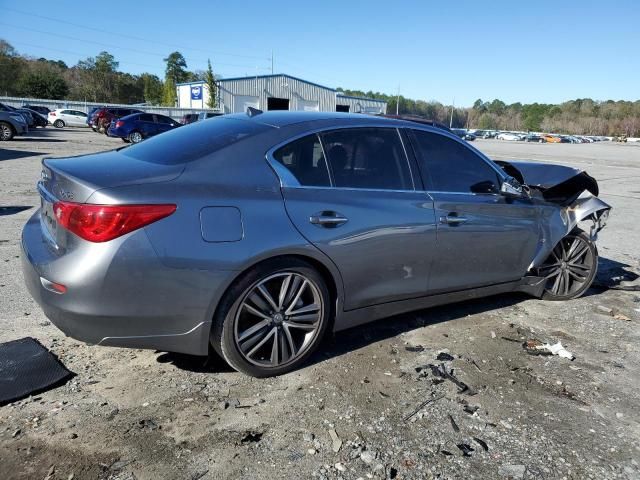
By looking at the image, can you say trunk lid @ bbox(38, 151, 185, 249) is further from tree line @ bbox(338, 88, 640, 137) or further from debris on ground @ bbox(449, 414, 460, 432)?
tree line @ bbox(338, 88, 640, 137)

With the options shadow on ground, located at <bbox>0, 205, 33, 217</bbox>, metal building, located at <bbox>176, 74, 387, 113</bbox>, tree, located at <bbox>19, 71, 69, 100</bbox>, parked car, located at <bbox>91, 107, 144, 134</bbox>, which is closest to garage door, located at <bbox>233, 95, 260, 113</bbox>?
metal building, located at <bbox>176, 74, 387, 113</bbox>

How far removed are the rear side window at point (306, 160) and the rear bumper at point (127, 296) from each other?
843 mm

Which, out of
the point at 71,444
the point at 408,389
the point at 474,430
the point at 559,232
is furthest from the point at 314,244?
the point at 559,232

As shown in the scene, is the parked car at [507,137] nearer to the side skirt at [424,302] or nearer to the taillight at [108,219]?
the side skirt at [424,302]

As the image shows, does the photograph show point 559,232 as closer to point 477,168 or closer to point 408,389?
point 477,168

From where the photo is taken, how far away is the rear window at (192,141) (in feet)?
10.4

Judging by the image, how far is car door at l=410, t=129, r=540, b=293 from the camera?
3.89 meters

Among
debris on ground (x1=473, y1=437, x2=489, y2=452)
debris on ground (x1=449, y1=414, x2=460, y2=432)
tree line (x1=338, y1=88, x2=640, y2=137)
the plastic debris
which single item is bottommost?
debris on ground (x1=473, y1=437, x2=489, y2=452)

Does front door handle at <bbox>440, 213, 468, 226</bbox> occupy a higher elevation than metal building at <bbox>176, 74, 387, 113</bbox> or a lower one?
lower

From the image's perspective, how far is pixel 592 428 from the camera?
2943mm

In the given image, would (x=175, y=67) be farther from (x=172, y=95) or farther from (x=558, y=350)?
(x=558, y=350)

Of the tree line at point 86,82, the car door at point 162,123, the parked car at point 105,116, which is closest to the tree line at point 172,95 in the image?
the tree line at point 86,82

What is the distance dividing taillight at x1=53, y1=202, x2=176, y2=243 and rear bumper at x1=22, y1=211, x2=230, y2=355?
0.16 ft

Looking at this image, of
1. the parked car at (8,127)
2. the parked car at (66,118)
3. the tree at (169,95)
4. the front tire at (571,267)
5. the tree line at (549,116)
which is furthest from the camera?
the tree line at (549,116)
